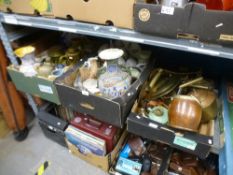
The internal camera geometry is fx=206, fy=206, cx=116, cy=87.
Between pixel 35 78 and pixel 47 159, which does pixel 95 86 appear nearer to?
pixel 35 78

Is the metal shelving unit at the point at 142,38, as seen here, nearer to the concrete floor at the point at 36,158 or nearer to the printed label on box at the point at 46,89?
the printed label on box at the point at 46,89

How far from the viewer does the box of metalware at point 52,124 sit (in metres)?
1.26

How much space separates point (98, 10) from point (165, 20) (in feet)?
0.89

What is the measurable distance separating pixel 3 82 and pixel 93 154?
0.69m

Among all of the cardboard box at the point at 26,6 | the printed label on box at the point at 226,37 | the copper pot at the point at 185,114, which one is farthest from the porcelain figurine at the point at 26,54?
the printed label on box at the point at 226,37

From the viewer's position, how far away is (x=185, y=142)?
2.66 ft

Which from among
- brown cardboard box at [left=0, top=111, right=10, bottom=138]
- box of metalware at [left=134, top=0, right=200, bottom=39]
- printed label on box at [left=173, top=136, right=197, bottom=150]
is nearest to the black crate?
printed label on box at [left=173, top=136, right=197, bottom=150]

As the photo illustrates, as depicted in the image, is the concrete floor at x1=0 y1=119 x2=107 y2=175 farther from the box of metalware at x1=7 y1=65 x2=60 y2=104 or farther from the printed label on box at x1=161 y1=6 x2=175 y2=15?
the printed label on box at x1=161 y1=6 x2=175 y2=15

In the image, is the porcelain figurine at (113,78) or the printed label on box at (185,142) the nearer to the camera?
the printed label on box at (185,142)

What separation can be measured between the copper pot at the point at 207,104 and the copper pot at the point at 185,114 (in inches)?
2.5

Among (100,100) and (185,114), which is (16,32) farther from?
(185,114)

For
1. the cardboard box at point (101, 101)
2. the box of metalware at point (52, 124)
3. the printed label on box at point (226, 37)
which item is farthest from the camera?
the box of metalware at point (52, 124)

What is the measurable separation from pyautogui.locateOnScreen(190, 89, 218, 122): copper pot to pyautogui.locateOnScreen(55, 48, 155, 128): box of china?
0.88ft

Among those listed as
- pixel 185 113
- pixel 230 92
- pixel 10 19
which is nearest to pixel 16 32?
pixel 10 19
